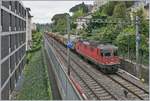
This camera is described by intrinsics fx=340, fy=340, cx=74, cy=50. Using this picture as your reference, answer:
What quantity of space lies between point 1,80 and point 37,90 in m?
5.43

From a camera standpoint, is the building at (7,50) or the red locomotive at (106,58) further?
the red locomotive at (106,58)

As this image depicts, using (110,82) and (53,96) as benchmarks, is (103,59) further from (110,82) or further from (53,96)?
(53,96)

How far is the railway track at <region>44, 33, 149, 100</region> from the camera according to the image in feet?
73.3

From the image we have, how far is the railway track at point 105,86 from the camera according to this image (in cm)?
2235

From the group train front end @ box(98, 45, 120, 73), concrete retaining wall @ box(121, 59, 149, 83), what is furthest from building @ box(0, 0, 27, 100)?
concrete retaining wall @ box(121, 59, 149, 83)

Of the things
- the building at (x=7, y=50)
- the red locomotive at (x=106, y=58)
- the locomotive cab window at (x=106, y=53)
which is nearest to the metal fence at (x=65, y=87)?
the building at (x=7, y=50)

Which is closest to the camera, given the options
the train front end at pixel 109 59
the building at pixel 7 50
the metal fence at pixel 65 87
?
the metal fence at pixel 65 87

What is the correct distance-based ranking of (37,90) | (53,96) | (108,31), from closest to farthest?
(53,96), (37,90), (108,31)

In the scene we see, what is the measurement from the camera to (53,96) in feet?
84.5

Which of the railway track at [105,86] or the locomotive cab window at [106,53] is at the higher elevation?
the locomotive cab window at [106,53]

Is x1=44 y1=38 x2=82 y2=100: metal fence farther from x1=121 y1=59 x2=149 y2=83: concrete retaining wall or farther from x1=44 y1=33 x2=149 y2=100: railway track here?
x1=121 y1=59 x2=149 y2=83: concrete retaining wall

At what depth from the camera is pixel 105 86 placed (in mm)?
25547

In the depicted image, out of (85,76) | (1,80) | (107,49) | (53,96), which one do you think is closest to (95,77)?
(85,76)

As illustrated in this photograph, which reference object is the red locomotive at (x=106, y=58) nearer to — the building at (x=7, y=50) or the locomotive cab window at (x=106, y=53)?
the locomotive cab window at (x=106, y=53)
